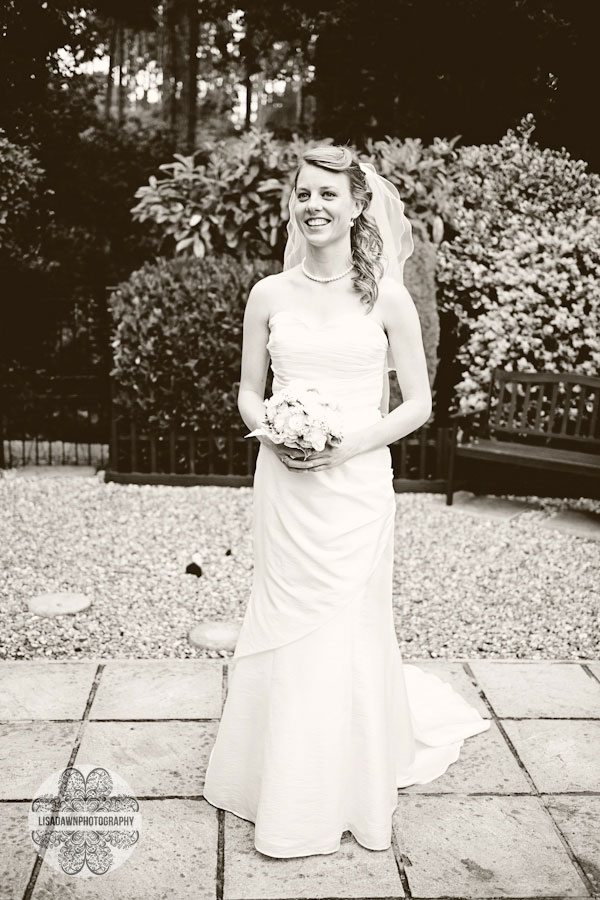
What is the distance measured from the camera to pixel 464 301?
8711 mm

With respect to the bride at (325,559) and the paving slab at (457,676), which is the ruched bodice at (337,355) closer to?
the bride at (325,559)

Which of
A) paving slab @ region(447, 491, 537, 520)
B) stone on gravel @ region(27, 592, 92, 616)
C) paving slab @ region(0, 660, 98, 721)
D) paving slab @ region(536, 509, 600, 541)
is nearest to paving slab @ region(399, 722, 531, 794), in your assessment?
paving slab @ region(0, 660, 98, 721)

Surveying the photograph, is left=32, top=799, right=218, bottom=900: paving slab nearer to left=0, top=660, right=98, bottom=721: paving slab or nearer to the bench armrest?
left=0, top=660, right=98, bottom=721: paving slab

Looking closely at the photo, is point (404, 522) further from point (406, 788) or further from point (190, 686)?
point (406, 788)

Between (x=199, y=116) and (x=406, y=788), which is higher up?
(x=199, y=116)

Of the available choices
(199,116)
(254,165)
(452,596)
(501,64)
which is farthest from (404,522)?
(199,116)

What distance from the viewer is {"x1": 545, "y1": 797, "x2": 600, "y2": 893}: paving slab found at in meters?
2.93

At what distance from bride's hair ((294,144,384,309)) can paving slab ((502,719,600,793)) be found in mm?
1873

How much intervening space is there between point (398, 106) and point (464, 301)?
450cm

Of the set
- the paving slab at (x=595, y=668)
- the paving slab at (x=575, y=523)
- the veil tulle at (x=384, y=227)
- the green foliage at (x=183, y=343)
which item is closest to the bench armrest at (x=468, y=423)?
the paving slab at (x=575, y=523)

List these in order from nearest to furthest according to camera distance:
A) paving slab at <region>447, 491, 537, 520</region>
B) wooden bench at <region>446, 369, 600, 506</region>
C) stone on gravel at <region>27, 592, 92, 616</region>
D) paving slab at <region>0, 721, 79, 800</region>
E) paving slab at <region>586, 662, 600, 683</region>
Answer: paving slab at <region>0, 721, 79, 800</region> → paving slab at <region>586, 662, 600, 683</region> → stone on gravel at <region>27, 592, 92, 616</region> → wooden bench at <region>446, 369, 600, 506</region> → paving slab at <region>447, 491, 537, 520</region>

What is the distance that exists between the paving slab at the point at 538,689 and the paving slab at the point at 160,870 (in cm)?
151

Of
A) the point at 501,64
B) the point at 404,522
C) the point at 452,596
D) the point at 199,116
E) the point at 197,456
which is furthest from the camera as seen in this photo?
the point at 199,116

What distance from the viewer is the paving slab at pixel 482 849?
9.23 feet
